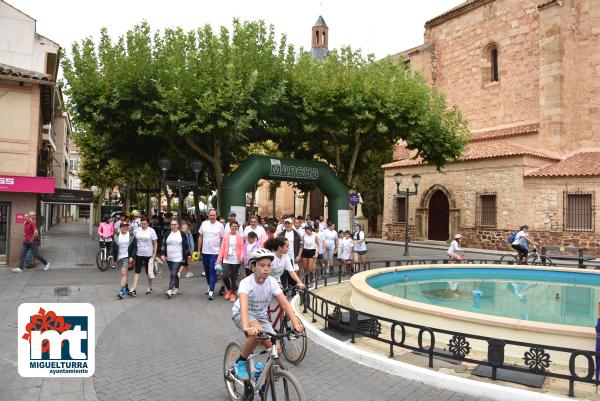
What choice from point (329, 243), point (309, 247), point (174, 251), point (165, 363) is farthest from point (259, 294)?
point (329, 243)

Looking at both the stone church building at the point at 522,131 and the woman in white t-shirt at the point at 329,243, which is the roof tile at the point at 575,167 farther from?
the woman in white t-shirt at the point at 329,243

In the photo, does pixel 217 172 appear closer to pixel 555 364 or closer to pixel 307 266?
pixel 307 266

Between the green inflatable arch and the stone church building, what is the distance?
7678 mm

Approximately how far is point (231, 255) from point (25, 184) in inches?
356

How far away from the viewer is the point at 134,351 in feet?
20.8

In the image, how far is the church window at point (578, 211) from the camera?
2312 cm

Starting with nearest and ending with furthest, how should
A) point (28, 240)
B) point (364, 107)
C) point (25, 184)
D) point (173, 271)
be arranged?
point (173, 271) < point (28, 240) < point (25, 184) < point (364, 107)

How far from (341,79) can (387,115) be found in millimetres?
2246

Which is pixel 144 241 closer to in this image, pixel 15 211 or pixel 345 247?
pixel 345 247

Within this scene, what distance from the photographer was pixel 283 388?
→ 3719 millimetres

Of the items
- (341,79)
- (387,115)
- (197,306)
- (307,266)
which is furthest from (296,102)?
(197,306)

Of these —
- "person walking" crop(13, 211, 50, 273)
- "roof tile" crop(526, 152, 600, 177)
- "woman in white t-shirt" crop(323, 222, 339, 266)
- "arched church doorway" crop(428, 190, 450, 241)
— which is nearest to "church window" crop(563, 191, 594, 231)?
"roof tile" crop(526, 152, 600, 177)

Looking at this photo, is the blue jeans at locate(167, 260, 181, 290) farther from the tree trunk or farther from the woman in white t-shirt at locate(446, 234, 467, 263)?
the tree trunk

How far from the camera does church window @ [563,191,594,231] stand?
75.9ft
